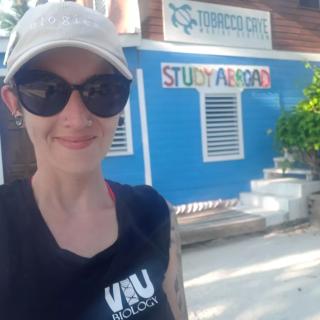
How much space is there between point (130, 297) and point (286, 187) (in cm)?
684

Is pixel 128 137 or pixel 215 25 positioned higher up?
pixel 215 25

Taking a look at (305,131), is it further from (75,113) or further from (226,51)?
(75,113)

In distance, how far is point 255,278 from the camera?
15.8 ft

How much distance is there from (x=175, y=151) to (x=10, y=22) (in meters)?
22.6

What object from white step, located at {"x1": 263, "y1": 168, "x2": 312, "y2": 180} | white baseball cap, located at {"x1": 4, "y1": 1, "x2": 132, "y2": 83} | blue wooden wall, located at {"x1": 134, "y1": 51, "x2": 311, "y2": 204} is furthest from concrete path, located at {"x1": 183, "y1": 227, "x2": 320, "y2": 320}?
white baseball cap, located at {"x1": 4, "y1": 1, "x2": 132, "y2": 83}

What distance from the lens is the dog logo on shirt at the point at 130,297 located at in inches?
44.5

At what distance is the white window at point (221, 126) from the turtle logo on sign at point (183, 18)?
47.2 inches

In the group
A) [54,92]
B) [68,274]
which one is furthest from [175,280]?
[54,92]

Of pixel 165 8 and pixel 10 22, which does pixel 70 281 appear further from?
pixel 10 22

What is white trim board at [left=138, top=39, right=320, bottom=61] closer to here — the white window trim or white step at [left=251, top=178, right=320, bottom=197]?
the white window trim

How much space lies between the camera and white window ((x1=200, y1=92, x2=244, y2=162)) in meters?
7.85

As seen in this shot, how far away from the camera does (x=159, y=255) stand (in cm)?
128

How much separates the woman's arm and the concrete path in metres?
2.64

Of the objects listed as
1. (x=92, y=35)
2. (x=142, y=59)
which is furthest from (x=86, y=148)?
(x=142, y=59)
